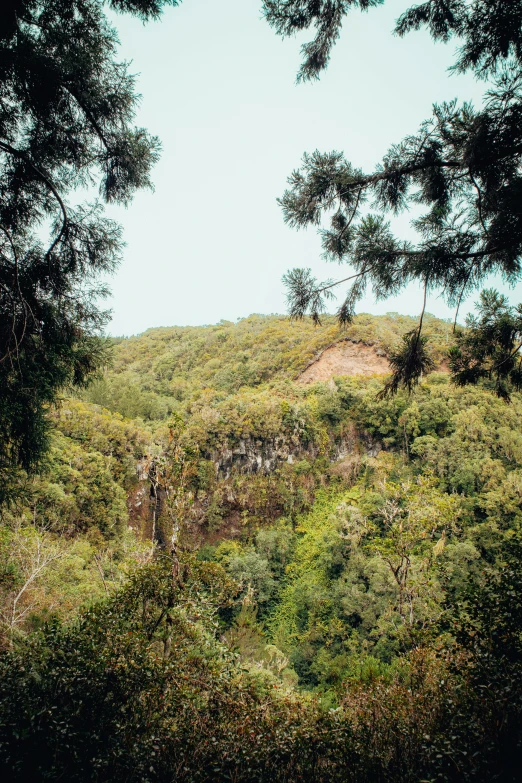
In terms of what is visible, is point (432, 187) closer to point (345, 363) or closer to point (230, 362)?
point (345, 363)

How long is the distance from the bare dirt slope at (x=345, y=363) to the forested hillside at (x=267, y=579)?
979 mm

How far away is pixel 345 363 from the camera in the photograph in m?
36.6

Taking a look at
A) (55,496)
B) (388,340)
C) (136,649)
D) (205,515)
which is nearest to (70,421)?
(55,496)

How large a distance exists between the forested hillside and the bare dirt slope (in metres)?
0.98

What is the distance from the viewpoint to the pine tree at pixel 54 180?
338cm

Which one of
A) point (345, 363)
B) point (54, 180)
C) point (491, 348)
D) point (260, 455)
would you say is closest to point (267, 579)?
point (260, 455)

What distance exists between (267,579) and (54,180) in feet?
69.3

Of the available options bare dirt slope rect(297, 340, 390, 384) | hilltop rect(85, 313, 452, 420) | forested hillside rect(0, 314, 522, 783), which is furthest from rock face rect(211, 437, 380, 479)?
bare dirt slope rect(297, 340, 390, 384)

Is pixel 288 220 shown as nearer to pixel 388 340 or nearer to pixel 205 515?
pixel 205 515

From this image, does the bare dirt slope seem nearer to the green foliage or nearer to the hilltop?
the hilltop

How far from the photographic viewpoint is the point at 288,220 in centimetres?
418

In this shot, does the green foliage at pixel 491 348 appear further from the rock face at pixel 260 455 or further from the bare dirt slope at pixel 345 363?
the bare dirt slope at pixel 345 363

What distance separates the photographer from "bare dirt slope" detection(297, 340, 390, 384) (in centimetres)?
3584

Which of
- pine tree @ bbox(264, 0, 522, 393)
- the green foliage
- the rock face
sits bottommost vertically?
the rock face
